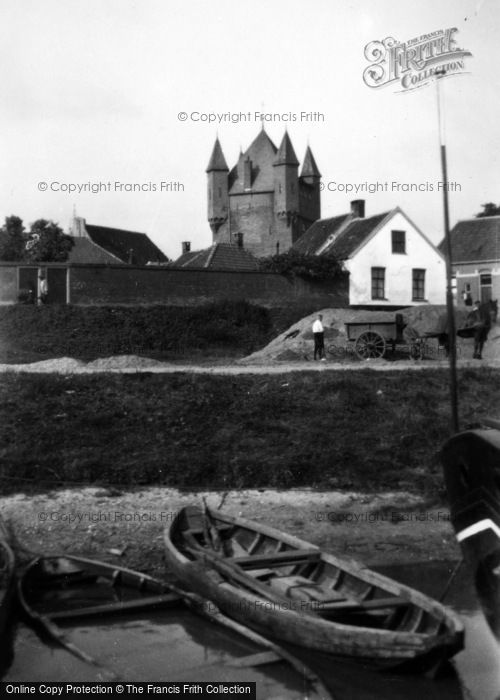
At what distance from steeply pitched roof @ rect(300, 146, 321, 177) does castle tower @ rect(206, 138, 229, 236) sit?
637 centimetres

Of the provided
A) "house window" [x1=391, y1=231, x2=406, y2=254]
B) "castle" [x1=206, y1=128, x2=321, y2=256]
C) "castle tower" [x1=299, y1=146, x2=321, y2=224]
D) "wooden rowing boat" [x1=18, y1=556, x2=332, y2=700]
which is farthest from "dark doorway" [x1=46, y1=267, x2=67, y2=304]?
"castle tower" [x1=299, y1=146, x2=321, y2=224]

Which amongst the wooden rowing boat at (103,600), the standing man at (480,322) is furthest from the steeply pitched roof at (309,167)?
the wooden rowing boat at (103,600)

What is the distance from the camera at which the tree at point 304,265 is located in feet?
120

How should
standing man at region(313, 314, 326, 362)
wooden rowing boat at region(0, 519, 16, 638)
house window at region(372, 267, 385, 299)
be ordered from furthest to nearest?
house window at region(372, 267, 385, 299), standing man at region(313, 314, 326, 362), wooden rowing boat at region(0, 519, 16, 638)

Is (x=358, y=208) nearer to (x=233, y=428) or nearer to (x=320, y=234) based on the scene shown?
(x=320, y=234)

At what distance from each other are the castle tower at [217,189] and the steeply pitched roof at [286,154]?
4523 millimetres

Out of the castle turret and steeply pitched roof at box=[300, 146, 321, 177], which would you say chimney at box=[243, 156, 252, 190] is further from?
steeply pitched roof at box=[300, 146, 321, 177]

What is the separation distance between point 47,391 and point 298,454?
19.2 feet

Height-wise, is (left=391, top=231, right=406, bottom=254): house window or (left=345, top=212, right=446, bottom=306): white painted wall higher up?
(left=391, top=231, right=406, bottom=254): house window

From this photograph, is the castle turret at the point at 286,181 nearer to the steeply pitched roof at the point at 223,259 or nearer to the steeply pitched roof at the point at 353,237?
the steeply pitched roof at the point at 223,259

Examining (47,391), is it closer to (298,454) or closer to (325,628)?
(298,454)

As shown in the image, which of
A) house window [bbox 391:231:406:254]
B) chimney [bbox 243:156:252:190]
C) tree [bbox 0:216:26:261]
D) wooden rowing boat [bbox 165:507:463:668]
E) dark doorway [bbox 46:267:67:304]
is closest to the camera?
wooden rowing boat [bbox 165:507:463:668]

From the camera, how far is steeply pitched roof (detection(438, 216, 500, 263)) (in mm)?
44625

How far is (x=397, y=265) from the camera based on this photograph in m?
41.2
